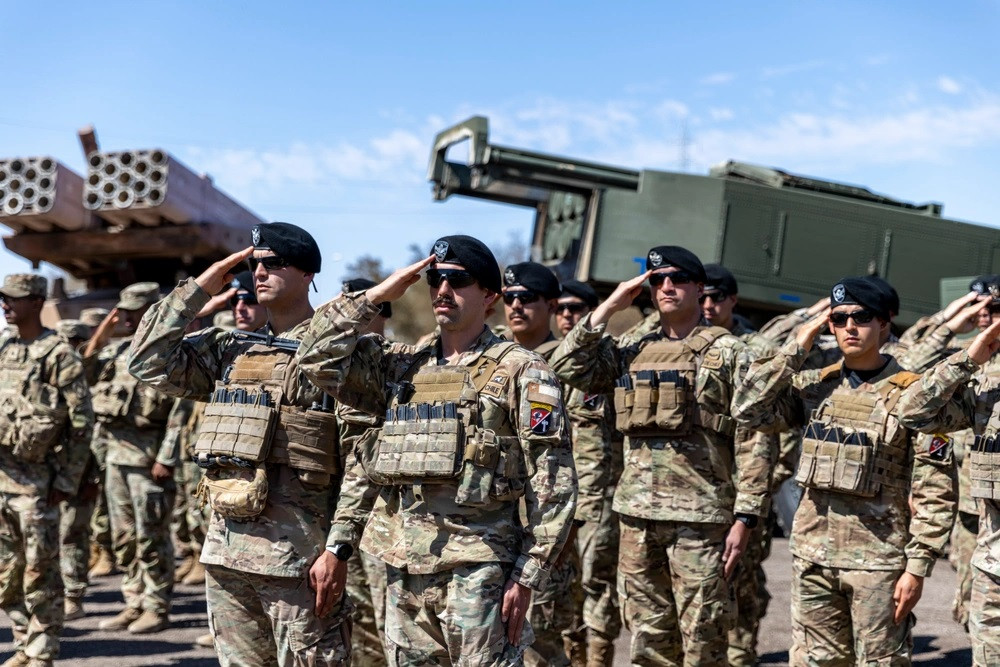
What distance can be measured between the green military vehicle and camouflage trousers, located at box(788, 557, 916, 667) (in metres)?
7.02

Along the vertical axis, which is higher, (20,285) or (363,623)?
(20,285)

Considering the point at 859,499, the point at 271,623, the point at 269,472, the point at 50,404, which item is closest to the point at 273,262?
the point at 269,472

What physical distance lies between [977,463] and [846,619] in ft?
2.78

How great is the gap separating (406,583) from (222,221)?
893 cm

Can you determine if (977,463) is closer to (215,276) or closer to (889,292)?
(889,292)

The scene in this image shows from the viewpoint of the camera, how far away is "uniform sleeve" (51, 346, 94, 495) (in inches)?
266

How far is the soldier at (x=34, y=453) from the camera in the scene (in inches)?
250

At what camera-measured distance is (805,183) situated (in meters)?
12.8

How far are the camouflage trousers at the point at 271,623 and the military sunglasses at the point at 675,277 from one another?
6.89ft

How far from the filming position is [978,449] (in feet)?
15.3

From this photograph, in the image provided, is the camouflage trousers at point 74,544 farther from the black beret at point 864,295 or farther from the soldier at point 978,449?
the soldier at point 978,449

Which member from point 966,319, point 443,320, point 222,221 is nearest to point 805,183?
point 222,221

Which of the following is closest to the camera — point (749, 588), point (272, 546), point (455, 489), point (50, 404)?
point (455, 489)

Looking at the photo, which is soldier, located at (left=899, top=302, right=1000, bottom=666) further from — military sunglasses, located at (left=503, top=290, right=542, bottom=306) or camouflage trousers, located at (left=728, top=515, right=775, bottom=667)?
military sunglasses, located at (left=503, top=290, right=542, bottom=306)
